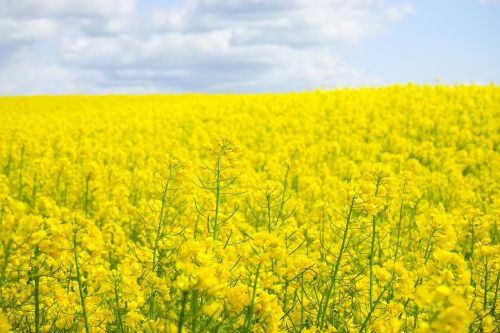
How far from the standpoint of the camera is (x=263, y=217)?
4.63 m

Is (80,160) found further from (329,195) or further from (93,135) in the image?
(329,195)

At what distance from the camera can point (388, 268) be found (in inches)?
143

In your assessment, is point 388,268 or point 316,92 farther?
point 316,92

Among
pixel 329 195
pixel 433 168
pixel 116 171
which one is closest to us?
pixel 329 195

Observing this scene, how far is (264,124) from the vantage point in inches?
678

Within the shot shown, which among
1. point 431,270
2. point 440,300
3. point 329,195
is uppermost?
point 440,300

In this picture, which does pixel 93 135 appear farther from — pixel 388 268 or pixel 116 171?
pixel 388 268

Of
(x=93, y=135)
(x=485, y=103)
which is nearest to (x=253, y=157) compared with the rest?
(x=93, y=135)

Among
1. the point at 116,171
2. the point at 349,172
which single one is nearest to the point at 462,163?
the point at 349,172

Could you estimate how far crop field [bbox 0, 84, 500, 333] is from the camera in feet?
9.05

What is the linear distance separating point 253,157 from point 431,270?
10131 mm

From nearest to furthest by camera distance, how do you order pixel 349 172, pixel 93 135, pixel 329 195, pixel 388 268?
pixel 388 268 < pixel 329 195 < pixel 349 172 < pixel 93 135

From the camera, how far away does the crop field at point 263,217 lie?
2.76 metres

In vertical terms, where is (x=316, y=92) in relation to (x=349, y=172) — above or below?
above
